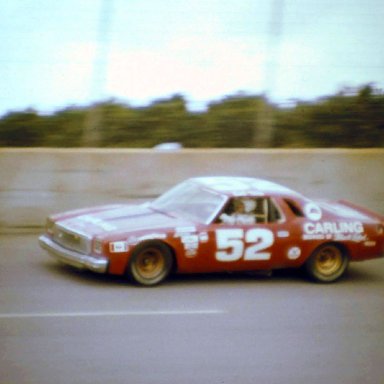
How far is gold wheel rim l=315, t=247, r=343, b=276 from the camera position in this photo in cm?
1037

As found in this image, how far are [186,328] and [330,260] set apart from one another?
10.2ft

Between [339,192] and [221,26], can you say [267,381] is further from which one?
[221,26]

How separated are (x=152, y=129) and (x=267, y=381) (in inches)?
308

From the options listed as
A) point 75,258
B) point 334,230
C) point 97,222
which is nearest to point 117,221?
point 97,222

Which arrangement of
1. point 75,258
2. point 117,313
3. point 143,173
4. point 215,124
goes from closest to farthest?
point 117,313, point 75,258, point 143,173, point 215,124

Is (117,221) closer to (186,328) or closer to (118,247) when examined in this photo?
(118,247)

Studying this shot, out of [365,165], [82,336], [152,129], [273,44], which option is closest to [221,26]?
[273,44]

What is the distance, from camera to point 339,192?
13000mm

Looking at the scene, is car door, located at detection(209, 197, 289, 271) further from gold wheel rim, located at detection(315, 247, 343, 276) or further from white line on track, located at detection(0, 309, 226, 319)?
white line on track, located at detection(0, 309, 226, 319)

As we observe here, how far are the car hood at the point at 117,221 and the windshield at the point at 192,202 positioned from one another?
18cm

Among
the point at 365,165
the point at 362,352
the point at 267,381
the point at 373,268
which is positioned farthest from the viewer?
the point at 365,165

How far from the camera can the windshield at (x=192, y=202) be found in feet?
32.7

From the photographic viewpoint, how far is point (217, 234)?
9.73 m

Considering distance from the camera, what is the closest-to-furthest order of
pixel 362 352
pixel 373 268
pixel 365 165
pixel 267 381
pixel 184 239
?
1. pixel 267 381
2. pixel 362 352
3. pixel 184 239
4. pixel 373 268
5. pixel 365 165
